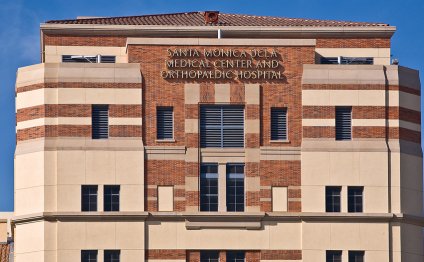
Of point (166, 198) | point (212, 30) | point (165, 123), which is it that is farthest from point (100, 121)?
point (212, 30)

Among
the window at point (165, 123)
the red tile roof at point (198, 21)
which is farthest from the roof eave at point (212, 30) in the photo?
the window at point (165, 123)

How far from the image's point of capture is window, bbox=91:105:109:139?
273 feet

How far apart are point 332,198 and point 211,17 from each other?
1408 centimetres

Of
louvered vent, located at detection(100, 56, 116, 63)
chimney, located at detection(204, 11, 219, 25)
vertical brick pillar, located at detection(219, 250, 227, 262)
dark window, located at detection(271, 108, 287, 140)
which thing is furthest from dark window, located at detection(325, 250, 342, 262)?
louvered vent, located at detection(100, 56, 116, 63)

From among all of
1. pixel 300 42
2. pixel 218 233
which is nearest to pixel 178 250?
Answer: pixel 218 233

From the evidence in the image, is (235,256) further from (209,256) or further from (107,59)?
(107,59)

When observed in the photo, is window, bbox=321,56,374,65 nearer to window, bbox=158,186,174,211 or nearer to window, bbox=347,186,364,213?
window, bbox=347,186,364,213

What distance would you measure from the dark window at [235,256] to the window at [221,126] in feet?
20.3

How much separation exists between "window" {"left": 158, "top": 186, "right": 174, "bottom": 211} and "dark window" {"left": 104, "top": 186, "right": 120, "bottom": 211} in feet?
7.95

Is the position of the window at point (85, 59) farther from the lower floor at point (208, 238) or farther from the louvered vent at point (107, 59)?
the lower floor at point (208, 238)

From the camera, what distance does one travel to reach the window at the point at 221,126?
83.8 m

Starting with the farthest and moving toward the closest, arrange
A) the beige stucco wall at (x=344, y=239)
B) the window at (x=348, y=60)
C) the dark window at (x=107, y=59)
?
the window at (x=348, y=60), the dark window at (x=107, y=59), the beige stucco wall at (x=344, y=239)

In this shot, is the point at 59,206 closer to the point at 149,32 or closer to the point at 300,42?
the point at 149,32

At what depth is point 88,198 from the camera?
82.4m
